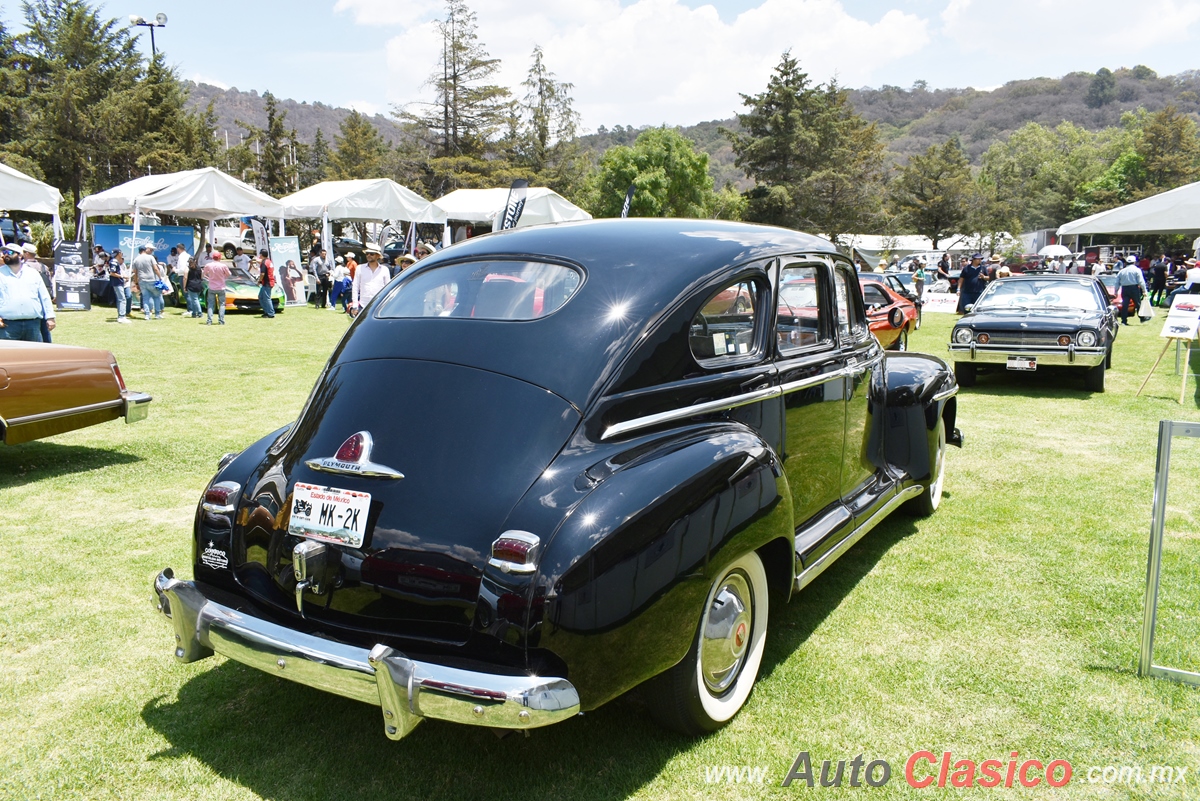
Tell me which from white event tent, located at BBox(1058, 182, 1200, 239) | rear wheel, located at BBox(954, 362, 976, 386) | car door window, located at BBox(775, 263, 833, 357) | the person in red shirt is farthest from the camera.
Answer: the person in red shirt

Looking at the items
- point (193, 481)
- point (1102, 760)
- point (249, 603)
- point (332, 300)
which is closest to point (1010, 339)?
point (1102, 760)

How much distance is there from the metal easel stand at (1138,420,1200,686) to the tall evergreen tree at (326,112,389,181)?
223ft

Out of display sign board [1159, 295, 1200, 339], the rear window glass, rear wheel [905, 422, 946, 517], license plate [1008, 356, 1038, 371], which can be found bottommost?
rear wheel [905, 422, 946, 517]

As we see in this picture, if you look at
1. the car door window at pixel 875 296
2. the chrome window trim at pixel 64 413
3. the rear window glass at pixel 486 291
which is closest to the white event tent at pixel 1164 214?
the car door window at pixel 875 296

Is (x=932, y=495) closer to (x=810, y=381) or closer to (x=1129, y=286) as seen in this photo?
(x=810, y=381)

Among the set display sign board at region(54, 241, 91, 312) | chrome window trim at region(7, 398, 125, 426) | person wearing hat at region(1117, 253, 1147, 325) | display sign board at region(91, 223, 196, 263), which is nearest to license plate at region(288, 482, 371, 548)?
chrome window trim at region(7, 398, 125, 426)

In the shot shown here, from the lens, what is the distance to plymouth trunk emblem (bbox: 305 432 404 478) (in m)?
2.76

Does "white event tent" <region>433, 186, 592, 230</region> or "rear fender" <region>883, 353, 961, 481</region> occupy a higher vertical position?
"white event tent" <region>433, 186, 592, 230</region>

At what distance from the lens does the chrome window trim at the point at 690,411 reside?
294 centimetres

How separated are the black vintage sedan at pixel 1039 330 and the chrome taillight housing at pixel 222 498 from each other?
33.5 feet

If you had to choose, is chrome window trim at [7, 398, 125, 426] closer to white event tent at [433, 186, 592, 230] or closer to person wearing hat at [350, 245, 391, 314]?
person wearing hat at [350, 245, 391, 314]

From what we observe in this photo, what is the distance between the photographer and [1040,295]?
39.5ft

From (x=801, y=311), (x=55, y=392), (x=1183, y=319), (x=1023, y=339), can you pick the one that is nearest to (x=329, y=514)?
(x=801, y=311)

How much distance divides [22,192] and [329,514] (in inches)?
778
